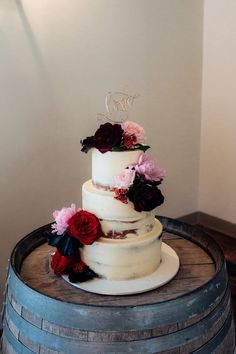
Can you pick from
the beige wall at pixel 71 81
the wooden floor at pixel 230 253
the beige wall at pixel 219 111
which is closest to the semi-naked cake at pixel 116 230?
the beige wall at pixel 71 81

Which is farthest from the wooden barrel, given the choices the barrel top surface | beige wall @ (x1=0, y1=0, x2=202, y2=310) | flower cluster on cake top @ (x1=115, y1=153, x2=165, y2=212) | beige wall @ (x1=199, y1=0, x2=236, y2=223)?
beige wall @ (x1=199, y1=0, x2=236, y2=223)

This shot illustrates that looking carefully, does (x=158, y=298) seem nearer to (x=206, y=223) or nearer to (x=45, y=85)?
(x=45, y=85)

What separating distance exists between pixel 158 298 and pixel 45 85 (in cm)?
128

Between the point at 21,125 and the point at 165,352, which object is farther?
the point at 21,125

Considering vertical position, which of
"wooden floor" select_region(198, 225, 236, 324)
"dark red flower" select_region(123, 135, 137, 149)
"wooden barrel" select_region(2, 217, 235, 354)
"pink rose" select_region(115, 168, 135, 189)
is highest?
"dark red flower" select_region(123, 135, 137, 149)

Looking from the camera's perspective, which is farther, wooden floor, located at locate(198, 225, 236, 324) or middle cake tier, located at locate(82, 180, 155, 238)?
wooden floor, located at locate(198, 225, 236, 324)

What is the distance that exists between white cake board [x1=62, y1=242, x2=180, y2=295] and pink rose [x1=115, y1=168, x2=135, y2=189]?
280 mm

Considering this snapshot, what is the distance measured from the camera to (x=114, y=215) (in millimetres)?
1142

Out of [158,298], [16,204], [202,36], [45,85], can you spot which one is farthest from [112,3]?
[158,298]

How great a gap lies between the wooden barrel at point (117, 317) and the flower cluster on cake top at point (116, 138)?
41 cm

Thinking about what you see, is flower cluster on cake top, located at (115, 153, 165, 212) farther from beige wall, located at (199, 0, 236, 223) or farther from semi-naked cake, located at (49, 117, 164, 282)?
beige wall, located at (199, 0, 236, 223)

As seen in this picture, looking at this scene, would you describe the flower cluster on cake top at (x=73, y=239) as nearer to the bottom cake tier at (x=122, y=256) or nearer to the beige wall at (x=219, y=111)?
the bottom cake tier at (x=122, y=256)

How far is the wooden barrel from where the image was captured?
95cm

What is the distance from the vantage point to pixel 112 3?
2.15m
